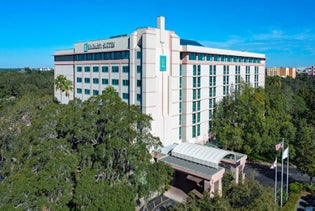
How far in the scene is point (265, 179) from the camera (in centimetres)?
3803

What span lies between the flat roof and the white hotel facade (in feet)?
21.8

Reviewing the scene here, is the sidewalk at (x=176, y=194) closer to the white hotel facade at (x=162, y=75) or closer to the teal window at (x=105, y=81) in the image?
the white hotel facade at (x=162, y=75)

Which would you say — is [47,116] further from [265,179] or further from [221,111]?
[221,111]

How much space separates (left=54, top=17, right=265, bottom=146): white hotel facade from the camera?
1593 inches

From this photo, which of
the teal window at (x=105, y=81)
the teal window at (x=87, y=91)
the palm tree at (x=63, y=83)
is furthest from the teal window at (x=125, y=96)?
the palm tree at (x=63, y=83)

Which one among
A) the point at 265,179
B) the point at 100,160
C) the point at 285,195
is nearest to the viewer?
the point at 100,160

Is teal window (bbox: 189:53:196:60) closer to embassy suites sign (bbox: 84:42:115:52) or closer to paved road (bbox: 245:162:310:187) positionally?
embassy suites sign (bbox: 84:42:115:52)

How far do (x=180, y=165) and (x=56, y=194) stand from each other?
17.0 meters

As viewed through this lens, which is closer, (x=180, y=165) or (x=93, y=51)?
(x=180, y=165)

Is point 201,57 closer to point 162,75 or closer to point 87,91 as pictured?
point 162,75

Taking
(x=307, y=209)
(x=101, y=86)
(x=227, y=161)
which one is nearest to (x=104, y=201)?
(x=227, y=161)

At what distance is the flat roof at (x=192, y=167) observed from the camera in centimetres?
3094

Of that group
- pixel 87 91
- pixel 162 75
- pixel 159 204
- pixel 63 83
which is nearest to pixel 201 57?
pixel 162 75

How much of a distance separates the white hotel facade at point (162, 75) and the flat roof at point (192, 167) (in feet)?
21.8
